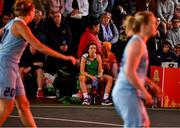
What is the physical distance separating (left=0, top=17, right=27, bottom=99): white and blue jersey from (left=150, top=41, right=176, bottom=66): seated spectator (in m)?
7.66

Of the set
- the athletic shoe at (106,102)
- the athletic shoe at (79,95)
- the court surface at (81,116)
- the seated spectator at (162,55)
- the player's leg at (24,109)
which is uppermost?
the seated spectator at (162,55)

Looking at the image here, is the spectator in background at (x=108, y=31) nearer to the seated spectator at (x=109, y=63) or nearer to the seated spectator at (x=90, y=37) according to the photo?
the seated spectator at (x=90, y=37)

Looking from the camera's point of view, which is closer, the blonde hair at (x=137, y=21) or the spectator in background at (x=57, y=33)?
the blonde hair at (x=137, y=21)

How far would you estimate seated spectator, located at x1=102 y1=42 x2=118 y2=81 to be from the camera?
13219 mm

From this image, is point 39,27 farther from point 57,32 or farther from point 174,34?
point 174,34

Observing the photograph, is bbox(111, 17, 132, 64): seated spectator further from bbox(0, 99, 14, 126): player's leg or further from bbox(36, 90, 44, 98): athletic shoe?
bbox(0, 99, 14, 126): player's leg

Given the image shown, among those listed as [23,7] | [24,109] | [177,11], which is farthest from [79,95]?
[23,7]

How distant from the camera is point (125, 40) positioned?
1450 centimetres

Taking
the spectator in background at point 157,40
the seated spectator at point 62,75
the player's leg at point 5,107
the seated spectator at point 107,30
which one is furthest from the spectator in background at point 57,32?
the player's leg at point 5,107

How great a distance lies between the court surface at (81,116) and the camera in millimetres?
9523

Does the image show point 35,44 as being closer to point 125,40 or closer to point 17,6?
point 17,6

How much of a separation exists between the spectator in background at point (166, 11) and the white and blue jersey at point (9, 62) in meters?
9.53

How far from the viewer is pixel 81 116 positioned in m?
10.5

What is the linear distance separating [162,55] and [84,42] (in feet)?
6.84
